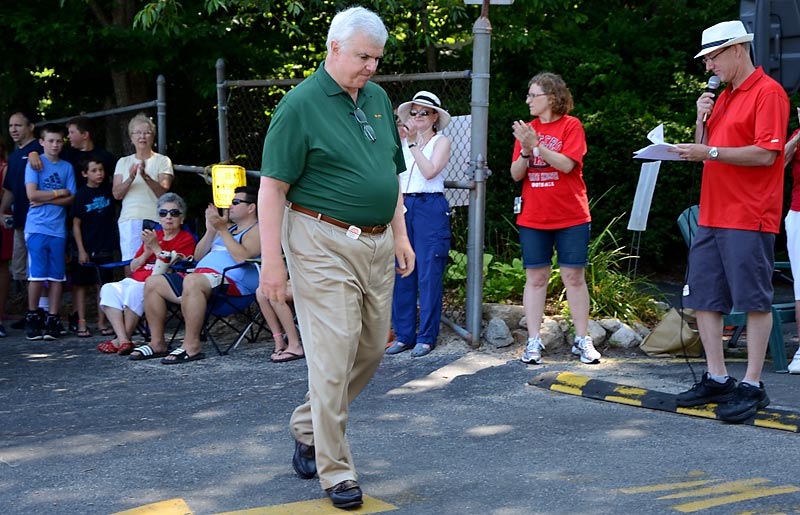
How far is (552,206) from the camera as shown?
7.69m

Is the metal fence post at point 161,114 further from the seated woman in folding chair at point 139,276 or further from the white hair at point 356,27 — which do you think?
the white hair at point 356,27

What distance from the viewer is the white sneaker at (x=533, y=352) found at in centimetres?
777

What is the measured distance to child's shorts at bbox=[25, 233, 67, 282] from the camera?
A: 9883mm

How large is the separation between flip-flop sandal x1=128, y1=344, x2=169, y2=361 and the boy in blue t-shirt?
1649 mm

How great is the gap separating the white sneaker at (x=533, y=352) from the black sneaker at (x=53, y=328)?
4381mm

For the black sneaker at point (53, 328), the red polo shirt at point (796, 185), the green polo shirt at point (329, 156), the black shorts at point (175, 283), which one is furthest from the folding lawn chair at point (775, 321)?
the black sneaker at point (53, 328)

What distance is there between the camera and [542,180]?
7.73 metres

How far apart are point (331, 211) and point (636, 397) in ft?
8.92

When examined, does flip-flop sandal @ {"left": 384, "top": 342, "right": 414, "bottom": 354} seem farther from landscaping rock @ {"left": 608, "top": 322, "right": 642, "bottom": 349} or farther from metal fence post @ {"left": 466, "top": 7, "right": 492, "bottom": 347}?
landscaping rock @ {"left": 608, "top": 322, "right": 642, "bottom": 349}

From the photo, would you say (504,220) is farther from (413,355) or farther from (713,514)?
(713,514)

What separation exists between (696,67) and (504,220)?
3597 millimetres

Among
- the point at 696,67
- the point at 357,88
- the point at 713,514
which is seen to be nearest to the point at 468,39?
the point at 696,67

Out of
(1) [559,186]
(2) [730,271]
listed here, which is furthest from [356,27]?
(1) [559,186]

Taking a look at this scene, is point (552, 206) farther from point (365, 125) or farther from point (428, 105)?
point (365, 125)
